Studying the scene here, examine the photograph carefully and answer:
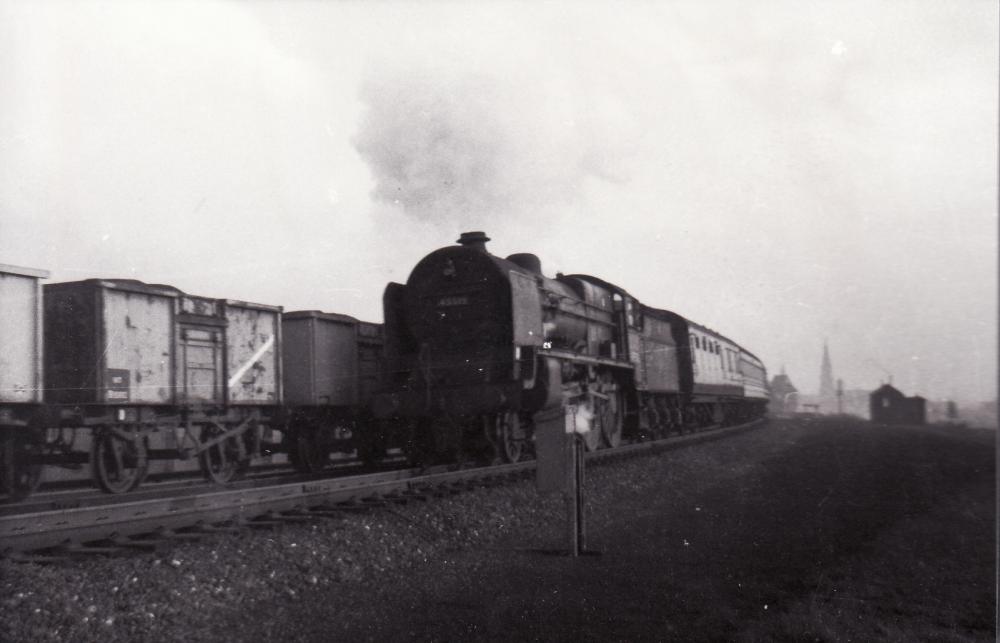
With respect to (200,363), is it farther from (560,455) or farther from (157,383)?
(560,455)

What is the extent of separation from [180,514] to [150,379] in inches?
200

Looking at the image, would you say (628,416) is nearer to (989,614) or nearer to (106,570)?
(989,614)

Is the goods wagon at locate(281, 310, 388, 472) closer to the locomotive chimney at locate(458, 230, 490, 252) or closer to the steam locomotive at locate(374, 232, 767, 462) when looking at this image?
the steam locomotive at locate(374, 232, 767, 462)

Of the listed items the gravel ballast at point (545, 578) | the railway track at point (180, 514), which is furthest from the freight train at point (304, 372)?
the gravel ballast at point (545, 578)

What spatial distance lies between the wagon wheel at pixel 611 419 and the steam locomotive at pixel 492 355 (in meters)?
0.02

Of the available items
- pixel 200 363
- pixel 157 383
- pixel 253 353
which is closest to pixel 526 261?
pixel 253 353

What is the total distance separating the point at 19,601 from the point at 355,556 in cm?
243

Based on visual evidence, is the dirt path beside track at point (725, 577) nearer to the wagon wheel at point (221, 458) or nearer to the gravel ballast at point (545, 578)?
the gravel ballast at point (545, 578)

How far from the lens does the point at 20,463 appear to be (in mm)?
9008

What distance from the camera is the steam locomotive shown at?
36.0ft

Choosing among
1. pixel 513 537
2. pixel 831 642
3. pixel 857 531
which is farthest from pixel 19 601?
pixel 857 531

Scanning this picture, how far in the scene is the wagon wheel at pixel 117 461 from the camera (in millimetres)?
9672

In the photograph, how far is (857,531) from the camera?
7215 mm

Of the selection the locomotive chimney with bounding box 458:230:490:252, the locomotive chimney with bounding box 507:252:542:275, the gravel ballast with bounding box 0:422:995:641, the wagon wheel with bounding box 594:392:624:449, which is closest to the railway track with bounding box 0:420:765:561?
the gravel ballast with bounding box 0:422:995:641
